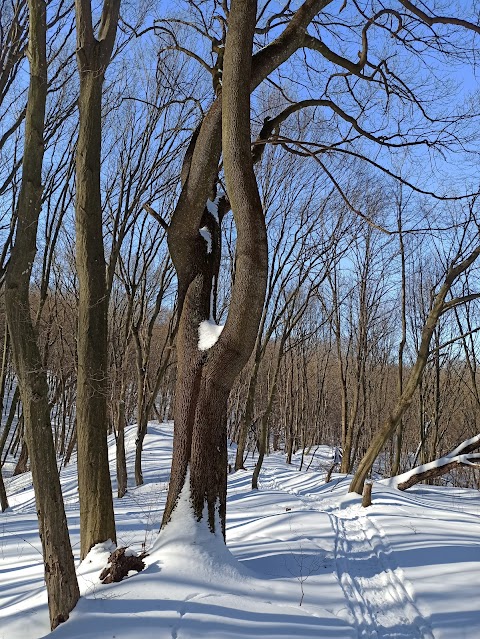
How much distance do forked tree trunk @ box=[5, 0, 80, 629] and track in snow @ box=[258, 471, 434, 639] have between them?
7.29 ft

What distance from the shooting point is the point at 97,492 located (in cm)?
487

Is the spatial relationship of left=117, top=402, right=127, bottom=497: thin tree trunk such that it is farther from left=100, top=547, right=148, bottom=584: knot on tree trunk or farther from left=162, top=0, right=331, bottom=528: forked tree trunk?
left=100, top=547, right=148, bottom=584: knot on tree trunk

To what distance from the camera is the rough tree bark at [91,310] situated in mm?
4855

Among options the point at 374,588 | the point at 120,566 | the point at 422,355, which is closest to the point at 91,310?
the point at 120,566

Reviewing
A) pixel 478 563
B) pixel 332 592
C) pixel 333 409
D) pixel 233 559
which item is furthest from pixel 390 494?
pixel 333 409

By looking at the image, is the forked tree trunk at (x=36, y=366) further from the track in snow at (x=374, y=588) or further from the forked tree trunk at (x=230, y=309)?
the track in snow at (x=374, y=588)

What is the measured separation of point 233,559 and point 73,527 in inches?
177

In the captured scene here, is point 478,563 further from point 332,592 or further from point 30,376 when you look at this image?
point 30,376

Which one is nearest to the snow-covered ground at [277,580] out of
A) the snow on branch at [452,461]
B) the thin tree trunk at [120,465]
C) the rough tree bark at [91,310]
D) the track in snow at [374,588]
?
the track in snow at [374,588]

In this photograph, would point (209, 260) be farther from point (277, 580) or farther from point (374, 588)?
point (374, 588)

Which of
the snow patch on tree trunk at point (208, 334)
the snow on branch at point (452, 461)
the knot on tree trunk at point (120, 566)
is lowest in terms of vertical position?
the knot on tree trunk at point (120, 566)

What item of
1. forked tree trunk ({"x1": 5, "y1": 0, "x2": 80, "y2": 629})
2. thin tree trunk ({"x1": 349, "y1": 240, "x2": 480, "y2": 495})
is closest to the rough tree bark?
forked tree trunk ({"x1": 5, "y1": 0, "x2": 80, "y2": 629})

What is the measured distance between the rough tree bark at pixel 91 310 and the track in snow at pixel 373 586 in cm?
237

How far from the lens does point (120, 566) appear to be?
3.87 meters
